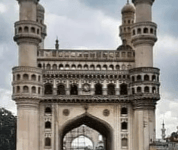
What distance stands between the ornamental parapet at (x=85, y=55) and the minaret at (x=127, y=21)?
8.23 m

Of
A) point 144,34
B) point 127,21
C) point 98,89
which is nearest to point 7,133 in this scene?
point 127,21

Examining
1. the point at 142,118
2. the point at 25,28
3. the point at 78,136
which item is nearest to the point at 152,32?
the point at 142,118

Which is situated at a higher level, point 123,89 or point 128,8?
point 128,8

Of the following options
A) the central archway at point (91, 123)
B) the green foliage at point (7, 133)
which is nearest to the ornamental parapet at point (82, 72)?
the central archway at point (91, 123)

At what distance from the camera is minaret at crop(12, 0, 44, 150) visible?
4962cm

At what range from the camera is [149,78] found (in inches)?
2013

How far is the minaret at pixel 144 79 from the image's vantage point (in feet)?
165

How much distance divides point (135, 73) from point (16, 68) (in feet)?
40.2

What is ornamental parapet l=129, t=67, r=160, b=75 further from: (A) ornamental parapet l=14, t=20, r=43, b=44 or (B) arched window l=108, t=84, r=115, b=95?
(A) ornamental parapet l=14, t=20, r=43, b=44

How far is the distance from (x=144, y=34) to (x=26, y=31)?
1233cm

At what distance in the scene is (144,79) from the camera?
168 feet

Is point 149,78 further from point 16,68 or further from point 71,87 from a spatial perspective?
point 16,68

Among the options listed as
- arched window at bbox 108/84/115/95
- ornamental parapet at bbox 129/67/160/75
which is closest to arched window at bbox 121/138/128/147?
arched window at bbox 108/84/115/95

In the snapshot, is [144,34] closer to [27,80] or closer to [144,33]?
[144,33]
